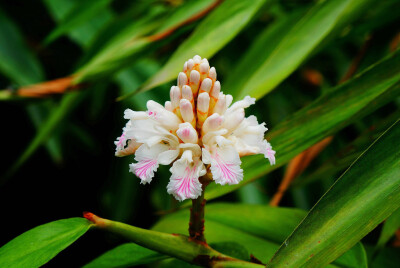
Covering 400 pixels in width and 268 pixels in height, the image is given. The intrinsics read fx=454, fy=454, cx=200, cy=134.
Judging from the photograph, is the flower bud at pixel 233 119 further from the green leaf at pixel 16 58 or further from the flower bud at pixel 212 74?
the green leaf at pixel 16 58

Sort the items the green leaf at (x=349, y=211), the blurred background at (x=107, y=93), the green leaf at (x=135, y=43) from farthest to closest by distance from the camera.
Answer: the blurred background at (x=107, y=93) < the green leaf at (x=135, y=43) < the green leaf at (x=349, y=211)

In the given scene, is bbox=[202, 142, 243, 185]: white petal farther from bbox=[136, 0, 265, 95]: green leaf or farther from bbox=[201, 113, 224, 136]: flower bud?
bbox=[136, 0, 265, 95]: green leaf

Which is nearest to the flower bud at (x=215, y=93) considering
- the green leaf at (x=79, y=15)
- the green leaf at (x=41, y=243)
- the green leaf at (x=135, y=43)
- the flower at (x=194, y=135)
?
the flower at (x=194, y=135)

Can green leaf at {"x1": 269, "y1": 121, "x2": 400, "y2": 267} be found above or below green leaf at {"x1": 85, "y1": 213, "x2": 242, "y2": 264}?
above

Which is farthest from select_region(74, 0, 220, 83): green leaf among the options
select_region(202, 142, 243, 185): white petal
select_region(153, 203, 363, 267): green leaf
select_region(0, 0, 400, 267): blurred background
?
select_region(202, 142, 243, 185): white petal

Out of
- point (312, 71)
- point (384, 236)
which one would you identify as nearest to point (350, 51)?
point (312, 71)
